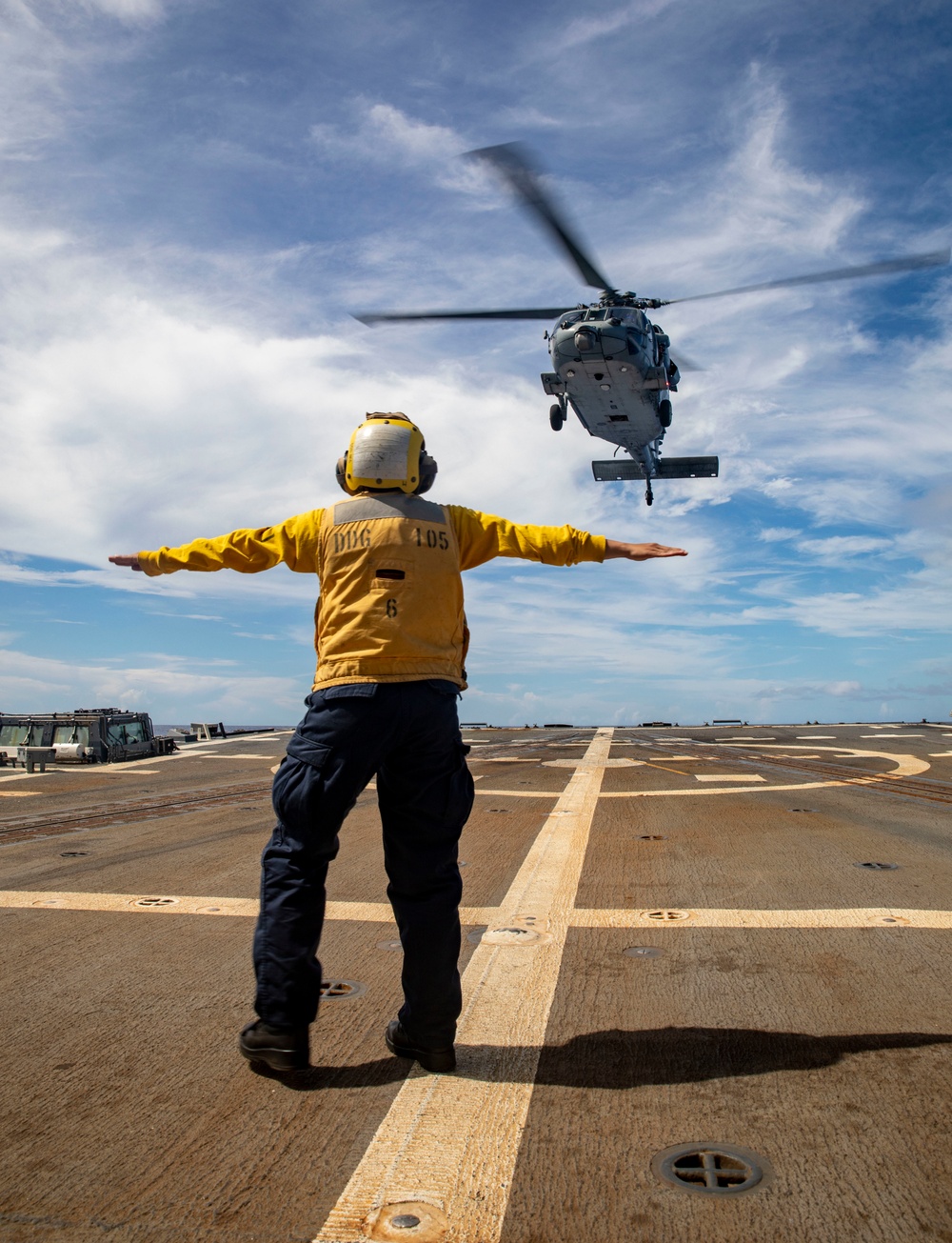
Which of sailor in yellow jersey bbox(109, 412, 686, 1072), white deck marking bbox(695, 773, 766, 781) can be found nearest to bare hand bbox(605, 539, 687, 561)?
sailor in yellow jersey bbox(109, 412, 686, 1072)

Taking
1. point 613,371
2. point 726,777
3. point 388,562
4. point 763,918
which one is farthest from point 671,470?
point 388,562

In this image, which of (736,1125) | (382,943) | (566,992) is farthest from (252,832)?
(736,1125)

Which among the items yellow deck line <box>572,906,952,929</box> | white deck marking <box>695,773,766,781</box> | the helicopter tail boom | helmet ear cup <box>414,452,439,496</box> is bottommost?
yellow deck line <box>572,906,952,929</box>

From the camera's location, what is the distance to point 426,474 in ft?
10.2

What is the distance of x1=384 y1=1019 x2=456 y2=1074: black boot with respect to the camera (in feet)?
8.30

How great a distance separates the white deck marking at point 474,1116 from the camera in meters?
1.83

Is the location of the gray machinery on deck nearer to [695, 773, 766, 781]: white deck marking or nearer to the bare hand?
[695, 773, 766, 781]: white deck marking

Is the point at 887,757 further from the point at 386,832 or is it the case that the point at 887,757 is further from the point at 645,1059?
the point at 386,832

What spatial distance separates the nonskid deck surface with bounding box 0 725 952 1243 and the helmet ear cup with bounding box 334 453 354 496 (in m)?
1.90

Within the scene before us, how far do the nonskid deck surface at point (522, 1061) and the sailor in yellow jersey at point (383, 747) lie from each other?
0.22 m

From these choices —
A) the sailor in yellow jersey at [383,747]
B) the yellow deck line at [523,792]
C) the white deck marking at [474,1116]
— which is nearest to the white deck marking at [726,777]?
the yellow deck line at [523,792]

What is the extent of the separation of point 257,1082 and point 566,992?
1188 millimetres

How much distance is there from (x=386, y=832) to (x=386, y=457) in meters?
1.31

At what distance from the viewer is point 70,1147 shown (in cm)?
209
